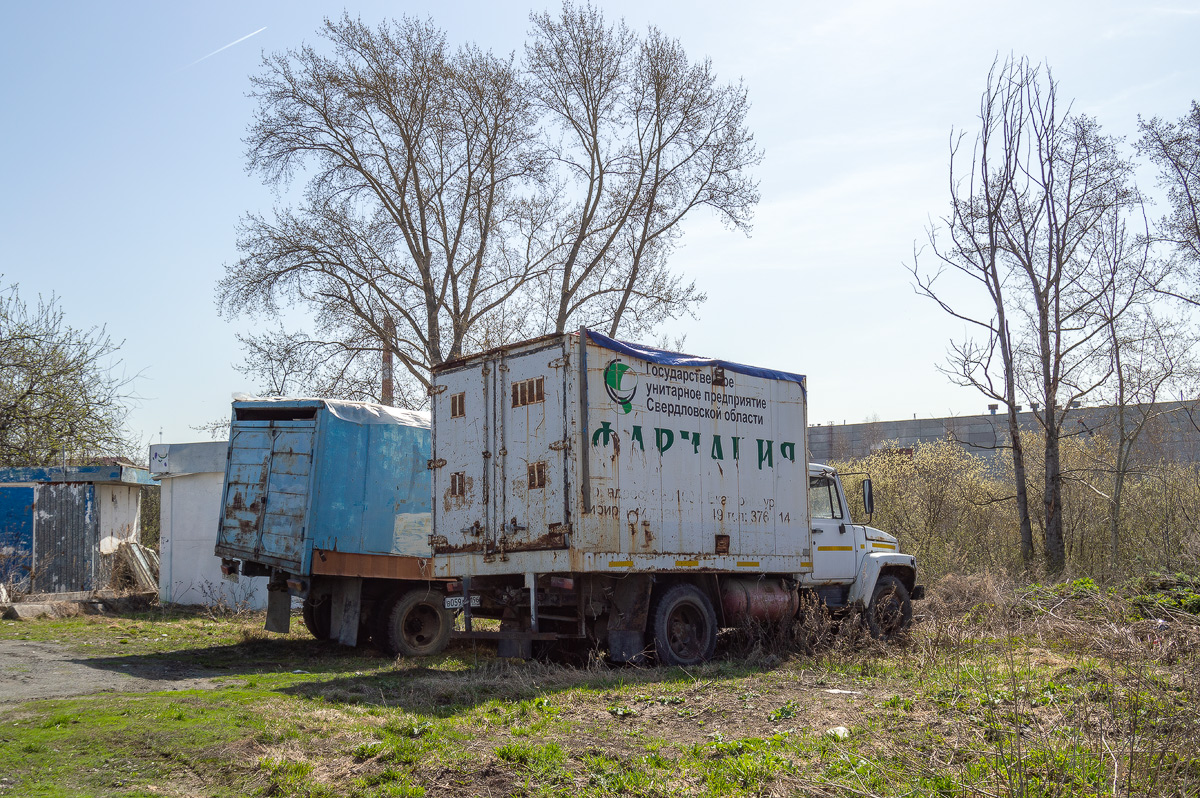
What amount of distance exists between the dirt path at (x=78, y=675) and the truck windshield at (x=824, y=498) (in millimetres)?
7503

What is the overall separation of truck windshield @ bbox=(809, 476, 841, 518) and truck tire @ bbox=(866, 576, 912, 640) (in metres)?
1.25

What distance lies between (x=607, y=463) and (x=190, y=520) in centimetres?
1190

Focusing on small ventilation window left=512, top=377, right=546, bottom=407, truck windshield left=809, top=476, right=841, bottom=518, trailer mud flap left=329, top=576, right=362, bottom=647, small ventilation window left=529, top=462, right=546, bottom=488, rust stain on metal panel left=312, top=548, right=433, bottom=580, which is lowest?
trailer mud flap left=329, top=576, right=362, bottom=647

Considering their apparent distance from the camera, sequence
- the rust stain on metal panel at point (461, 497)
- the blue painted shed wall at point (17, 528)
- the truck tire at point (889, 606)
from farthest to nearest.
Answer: the blue painted shed wall at point (17, 528)
the truck tire at point (889, 606)
the rust stain on metal panel at point (461, 497)

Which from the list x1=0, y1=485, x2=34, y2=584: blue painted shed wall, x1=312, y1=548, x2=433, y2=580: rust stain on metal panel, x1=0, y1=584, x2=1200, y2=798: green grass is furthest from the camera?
x1=0, y1=485, x2=34, y2=584: blue painted shed wall

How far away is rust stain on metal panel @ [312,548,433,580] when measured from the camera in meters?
10.8

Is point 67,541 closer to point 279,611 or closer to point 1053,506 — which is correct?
point 279,611

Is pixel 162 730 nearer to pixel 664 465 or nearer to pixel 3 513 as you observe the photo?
pixel 664 465

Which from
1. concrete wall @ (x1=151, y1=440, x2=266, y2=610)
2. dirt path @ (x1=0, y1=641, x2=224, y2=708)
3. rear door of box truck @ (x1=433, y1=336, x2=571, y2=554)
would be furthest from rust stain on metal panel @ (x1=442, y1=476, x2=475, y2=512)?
concrete wall @ (x1=151, y1=440, x2=266, y2=610)

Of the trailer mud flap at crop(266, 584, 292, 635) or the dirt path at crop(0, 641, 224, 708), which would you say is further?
the trailer mud flap at crop(266, 584, 292, 635)

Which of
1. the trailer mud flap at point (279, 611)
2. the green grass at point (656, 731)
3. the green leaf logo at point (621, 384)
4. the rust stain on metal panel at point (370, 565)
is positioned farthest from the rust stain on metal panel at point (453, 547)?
the trailer mud flap at point (279, 611)

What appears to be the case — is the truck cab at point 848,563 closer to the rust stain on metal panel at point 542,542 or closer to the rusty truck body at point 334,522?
the rust stain on metal panel at point 542,542

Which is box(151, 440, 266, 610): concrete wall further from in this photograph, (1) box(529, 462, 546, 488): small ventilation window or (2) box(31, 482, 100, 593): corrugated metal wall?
(1) box(529, 462, 546, 488): small ventilation window

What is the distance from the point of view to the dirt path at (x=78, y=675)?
25.9ft
